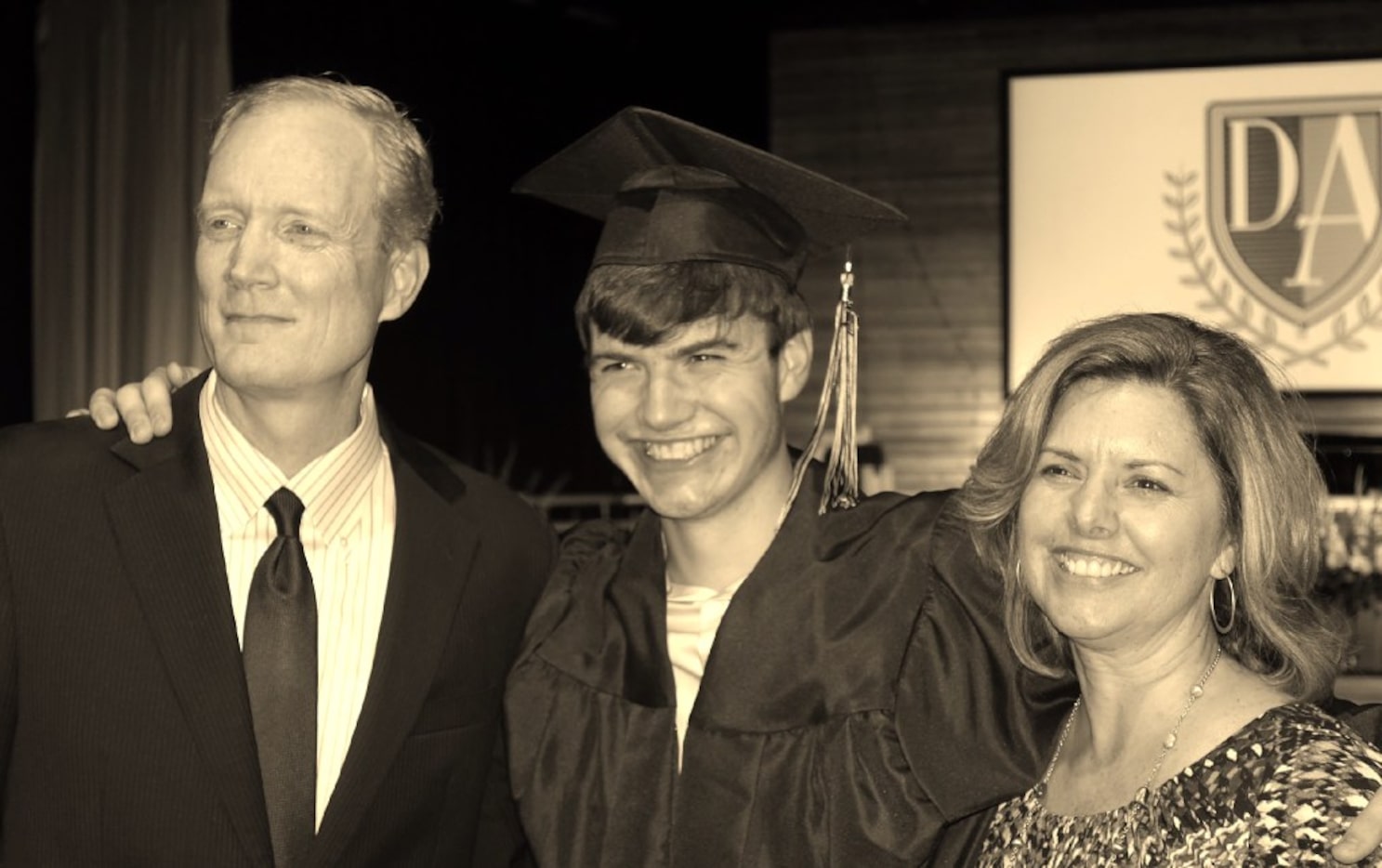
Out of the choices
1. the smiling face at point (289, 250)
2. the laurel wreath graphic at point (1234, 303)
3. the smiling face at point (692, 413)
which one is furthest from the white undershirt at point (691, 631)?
the laurel wreath graphic at point (1234, 303)

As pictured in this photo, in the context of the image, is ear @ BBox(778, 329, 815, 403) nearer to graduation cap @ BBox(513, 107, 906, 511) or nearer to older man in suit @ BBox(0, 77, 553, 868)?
graduation cap @ BBox(513, 107, 906, 511)

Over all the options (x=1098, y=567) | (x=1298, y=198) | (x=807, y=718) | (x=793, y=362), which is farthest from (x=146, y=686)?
(x=1298, y=198)

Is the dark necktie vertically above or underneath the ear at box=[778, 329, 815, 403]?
underneath

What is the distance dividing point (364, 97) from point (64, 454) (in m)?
0.57

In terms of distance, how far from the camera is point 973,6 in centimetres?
733

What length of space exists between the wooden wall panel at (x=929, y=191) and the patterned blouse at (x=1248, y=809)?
17.8 feet

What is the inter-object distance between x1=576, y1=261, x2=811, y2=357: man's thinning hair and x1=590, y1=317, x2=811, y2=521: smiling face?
0.05ft

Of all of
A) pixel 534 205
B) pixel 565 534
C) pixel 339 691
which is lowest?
pixel 339 691

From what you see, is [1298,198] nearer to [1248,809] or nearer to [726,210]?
[726,210]

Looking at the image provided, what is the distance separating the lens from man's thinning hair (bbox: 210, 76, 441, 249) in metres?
1.99

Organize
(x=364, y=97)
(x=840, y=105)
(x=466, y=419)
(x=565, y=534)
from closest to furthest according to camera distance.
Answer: (x=364, y=97) < (x=565, y=534) < (x=466, y=419) < (x=840, y=105)

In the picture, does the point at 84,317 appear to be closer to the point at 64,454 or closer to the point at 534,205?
the point at 534,205

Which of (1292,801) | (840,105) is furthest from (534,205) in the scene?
(1292,801)

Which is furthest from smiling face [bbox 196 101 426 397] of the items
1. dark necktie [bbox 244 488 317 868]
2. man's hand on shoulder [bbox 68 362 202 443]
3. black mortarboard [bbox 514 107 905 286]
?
black mortarboard [bbox 514 107 905 286]
